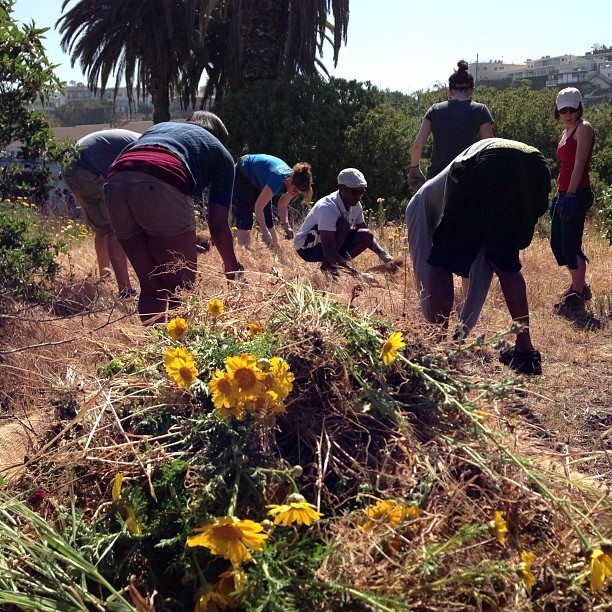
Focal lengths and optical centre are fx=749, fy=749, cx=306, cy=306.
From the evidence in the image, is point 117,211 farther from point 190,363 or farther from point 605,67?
point 605,67

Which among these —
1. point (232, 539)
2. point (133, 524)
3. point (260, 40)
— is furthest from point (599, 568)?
point (260, 40)

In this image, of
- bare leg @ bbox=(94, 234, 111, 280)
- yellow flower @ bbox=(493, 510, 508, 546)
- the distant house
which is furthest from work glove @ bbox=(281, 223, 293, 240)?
the distant house

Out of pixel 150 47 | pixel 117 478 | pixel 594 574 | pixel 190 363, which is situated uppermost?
pixel 150 47

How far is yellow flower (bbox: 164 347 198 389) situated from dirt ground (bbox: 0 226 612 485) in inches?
8.0

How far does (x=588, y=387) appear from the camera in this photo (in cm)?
362

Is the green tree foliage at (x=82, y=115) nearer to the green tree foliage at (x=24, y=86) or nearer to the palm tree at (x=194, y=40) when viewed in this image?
the palm tree at (x=194, y=40)

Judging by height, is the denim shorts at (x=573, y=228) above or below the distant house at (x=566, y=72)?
below

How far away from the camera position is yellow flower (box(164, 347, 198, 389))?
A: 68.6 inches

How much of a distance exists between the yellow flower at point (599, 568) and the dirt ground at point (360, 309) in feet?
1.24

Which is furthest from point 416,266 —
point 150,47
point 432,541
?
point 150,47

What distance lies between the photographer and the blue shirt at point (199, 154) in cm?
348

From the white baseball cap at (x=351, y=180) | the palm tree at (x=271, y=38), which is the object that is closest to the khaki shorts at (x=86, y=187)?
the white baseball cap at (x=351, y=180)

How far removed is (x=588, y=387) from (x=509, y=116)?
39.5 ft

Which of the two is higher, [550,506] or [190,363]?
[190,363]
